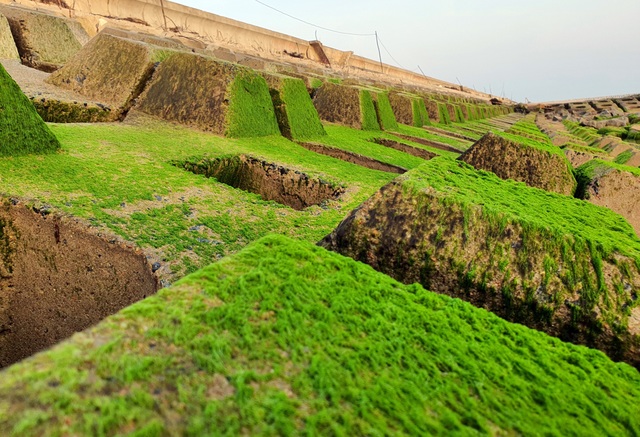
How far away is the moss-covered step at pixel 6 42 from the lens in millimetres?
4902

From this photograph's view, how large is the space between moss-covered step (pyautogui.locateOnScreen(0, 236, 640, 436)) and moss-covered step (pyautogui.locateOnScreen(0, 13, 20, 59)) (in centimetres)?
566

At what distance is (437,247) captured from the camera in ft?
4.46

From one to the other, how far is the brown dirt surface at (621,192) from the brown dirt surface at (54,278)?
248 centimetres

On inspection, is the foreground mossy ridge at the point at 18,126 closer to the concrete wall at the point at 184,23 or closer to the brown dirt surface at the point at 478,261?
the brown dirt surface at the point at 478,261

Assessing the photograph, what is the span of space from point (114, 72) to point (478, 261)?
3.84 meters

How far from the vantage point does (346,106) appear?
21.8 ft

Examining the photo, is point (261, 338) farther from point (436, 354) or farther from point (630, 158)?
point (630, 158)

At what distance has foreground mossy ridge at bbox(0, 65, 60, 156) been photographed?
202cm

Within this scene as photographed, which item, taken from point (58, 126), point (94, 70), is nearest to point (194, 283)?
point (58, 126)

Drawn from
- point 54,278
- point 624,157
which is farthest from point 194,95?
point 624,157

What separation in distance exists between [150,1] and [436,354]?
14.5m

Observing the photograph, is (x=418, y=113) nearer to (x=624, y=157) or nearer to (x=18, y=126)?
(x=624, y=157)

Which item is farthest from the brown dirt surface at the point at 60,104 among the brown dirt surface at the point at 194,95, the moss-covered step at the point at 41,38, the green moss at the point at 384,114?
the green moss at the point at 384,114

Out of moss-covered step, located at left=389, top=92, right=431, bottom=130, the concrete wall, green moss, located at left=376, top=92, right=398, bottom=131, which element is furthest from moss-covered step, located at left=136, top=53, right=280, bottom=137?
moss-covered step, located at left=389, top=92, right=431, bottom=130
